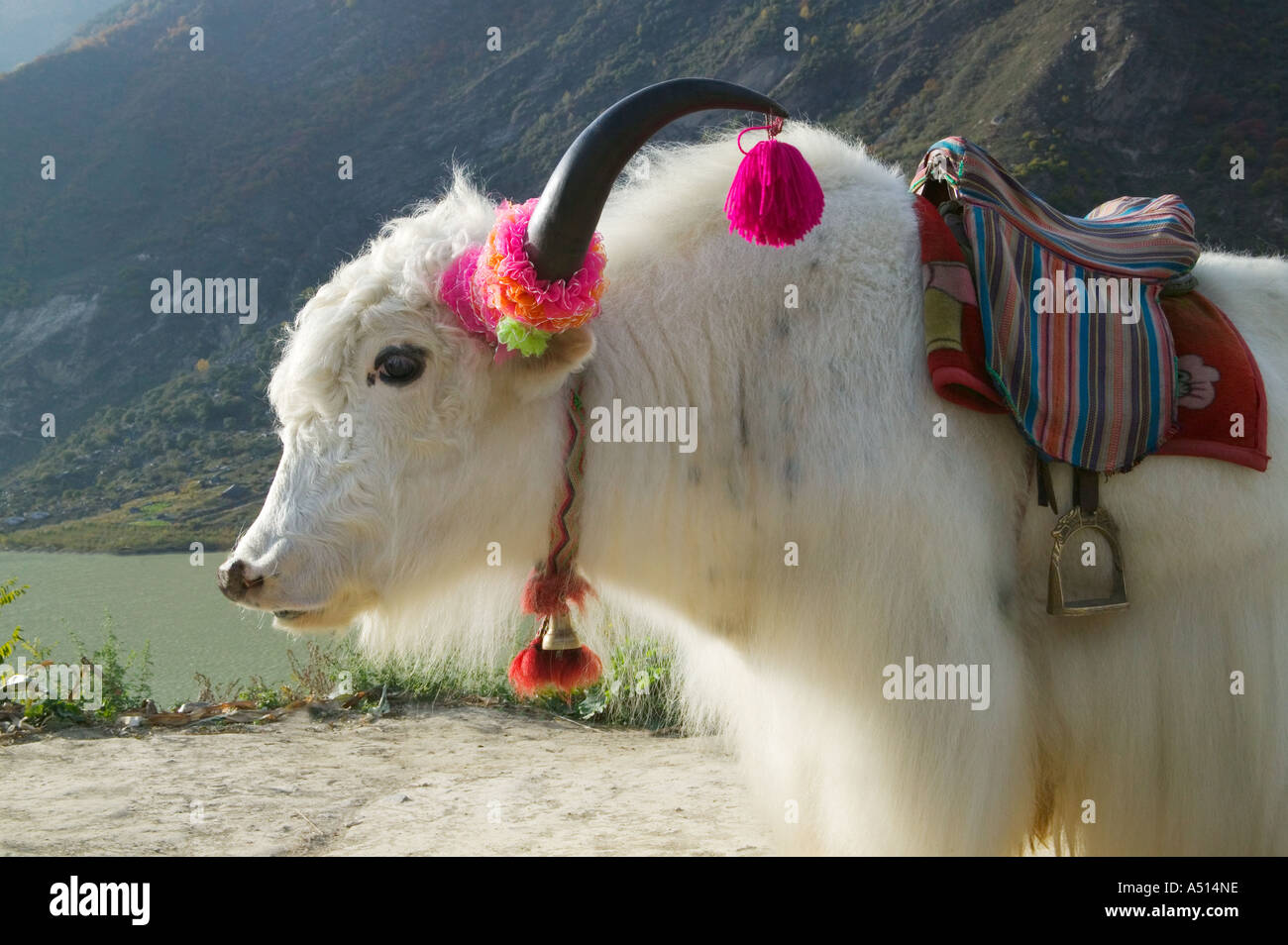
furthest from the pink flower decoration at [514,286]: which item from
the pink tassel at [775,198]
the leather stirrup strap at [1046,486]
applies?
the leather stirrup strap at [1046,486]

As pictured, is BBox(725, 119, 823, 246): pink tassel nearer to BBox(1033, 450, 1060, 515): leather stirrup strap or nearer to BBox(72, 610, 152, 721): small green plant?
BBox(1033, 450, 1060, 515): leather stirrup strap

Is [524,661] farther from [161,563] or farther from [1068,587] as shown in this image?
[161,563]

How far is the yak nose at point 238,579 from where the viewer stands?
6.93ft

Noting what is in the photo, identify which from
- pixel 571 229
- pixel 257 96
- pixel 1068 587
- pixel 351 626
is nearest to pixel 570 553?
pixel 351 626

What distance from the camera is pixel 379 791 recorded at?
510 cm

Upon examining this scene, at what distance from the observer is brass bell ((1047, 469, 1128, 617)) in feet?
6.94

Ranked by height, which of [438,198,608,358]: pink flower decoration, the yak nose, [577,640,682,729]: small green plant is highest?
[438,198,608,358]: pink flower decoration

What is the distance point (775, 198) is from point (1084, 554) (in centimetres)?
106

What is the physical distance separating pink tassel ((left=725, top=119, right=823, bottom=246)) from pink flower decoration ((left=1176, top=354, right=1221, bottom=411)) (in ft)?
3.04

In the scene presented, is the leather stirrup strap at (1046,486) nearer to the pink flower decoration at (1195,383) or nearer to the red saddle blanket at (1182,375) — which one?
the red saddle blanket at (1182,375)

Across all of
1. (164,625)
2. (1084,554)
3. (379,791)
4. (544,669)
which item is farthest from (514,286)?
(164,625)

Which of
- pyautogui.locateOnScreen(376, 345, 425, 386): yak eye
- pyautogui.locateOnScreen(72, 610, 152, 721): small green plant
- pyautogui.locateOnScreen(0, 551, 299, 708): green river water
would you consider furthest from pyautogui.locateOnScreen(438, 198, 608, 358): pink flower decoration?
pyautogui.locateOnScreen(72, 610, 152, 721): small green plant

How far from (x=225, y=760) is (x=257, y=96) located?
4583 cm

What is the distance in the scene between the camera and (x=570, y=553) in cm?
233
